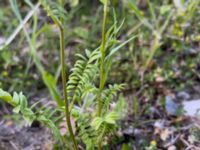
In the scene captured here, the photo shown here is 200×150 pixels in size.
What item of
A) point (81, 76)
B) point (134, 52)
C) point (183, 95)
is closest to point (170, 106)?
point (183, 95)

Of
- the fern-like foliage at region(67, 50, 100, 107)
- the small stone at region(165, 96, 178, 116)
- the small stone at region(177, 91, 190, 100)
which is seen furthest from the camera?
the small stone at region(177, 91, 190, 100)

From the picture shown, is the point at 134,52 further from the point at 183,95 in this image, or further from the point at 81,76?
the point at 81,76

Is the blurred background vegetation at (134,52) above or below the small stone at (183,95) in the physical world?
above

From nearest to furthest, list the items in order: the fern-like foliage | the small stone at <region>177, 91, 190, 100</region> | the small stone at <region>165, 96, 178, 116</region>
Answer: the fern-like foliage
the small stone at <region>165, 96, 178, 116</region>
the small stone at <region>177, 91, 190, 100</region>

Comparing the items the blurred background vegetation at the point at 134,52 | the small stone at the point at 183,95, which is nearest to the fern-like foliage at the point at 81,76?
the blurred background vegetation at the point at 134,52

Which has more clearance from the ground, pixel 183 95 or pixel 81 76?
pixel 81 76

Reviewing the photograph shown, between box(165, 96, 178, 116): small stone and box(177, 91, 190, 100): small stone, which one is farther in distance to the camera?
box(177, 91, 190, 100): small stone

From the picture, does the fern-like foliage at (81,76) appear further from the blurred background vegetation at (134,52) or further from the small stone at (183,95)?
the small stone at (183,95)

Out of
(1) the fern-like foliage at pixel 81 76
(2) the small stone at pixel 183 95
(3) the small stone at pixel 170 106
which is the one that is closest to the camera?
(1) the fern-like foliage at pixel 81 76

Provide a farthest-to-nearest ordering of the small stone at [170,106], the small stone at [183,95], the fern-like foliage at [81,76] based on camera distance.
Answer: the small stone at [183,95] → the small stone at [170,106] → the fern-like foliage at [81,76]

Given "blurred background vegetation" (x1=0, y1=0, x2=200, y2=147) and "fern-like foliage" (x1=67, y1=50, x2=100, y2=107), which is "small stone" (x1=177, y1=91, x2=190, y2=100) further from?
"fern-like foliage" (x1=67, y1=50, x2=100, y2=107)

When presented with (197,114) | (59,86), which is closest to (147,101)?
(197,114)

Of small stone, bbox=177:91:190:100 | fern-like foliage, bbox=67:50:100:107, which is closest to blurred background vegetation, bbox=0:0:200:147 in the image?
small stone, bbox=177:91:190:100
